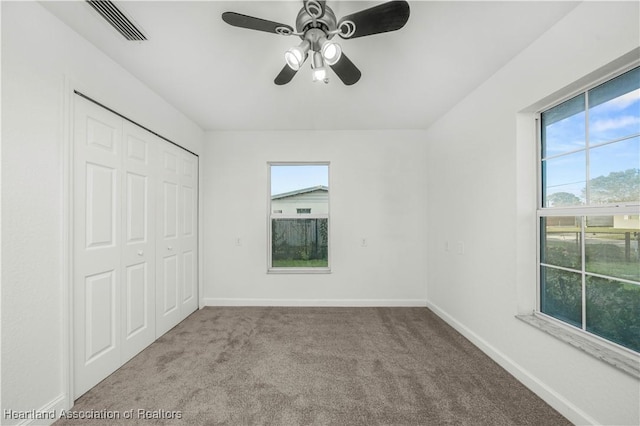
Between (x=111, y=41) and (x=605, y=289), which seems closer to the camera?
(x=605, y=289)

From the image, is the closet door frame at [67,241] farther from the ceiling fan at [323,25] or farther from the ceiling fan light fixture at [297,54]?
the ceiling fan light fixture at [297,54]

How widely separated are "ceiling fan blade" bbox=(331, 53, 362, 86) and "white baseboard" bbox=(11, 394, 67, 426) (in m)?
2.77

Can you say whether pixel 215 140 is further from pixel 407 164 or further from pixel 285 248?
pixel 407 164

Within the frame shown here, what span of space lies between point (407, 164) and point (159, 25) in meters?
3.07

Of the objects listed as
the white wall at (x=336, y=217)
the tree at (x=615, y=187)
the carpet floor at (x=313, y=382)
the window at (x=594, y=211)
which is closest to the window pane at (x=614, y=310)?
the window at (x=594, y=211)

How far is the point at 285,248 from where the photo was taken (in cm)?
372

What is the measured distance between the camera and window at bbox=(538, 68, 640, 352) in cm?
138

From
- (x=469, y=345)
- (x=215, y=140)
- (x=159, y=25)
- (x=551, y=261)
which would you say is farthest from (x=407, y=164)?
(x=159, y=25)

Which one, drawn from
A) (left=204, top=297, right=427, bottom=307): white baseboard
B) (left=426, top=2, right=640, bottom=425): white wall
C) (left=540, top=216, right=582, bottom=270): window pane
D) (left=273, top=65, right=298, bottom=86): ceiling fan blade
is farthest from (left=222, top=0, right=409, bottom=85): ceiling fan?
(left=204, top=297, right=427, bottom=307): white baseboard

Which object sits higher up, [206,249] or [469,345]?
[206,249]

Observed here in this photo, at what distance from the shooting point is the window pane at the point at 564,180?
1.65 m

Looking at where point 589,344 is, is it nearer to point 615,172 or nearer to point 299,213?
point 615,172

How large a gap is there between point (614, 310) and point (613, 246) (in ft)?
1.22

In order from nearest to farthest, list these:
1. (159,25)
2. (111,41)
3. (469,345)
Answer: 1. (159,25)
2. (111,41)
3. (469,345)
